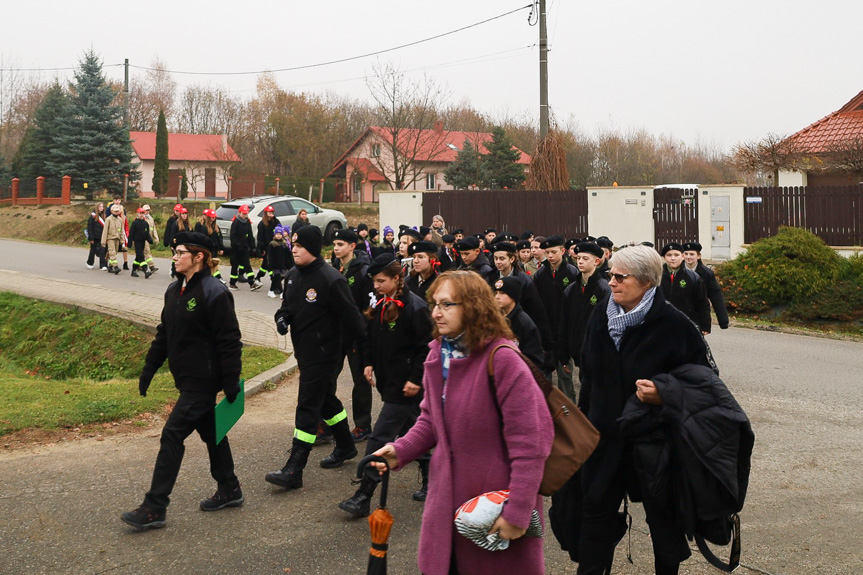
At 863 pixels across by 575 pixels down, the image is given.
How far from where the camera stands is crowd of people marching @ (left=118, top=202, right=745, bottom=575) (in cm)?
338

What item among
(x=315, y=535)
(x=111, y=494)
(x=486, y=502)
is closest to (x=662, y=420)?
(x=486, y=502)

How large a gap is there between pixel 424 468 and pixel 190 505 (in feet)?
5.60

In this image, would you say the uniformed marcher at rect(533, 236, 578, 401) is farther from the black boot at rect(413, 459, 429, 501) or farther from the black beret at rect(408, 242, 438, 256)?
the black boot at rect(413, 459, 429, 501)

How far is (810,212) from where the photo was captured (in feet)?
72.1

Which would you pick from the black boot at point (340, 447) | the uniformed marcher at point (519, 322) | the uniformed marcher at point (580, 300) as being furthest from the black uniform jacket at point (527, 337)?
the uniformed marcher at point (580, 300)

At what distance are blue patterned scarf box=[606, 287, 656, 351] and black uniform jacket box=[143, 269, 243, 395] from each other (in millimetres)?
2807

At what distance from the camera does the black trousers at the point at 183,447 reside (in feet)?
18.7

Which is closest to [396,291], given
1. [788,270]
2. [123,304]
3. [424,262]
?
[424,262]

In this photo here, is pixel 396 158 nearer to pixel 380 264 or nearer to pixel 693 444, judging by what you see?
pixel 380 264

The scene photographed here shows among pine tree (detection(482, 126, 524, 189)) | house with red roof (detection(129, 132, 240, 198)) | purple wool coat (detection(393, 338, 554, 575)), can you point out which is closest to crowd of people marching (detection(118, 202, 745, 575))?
purple wool coat (detection(393, 338, 554, 575))

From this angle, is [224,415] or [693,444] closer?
[693,444]

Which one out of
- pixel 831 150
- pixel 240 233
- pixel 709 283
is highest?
pixel 831 150

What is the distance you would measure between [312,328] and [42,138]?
4743cm

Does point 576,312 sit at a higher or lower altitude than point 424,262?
lower
